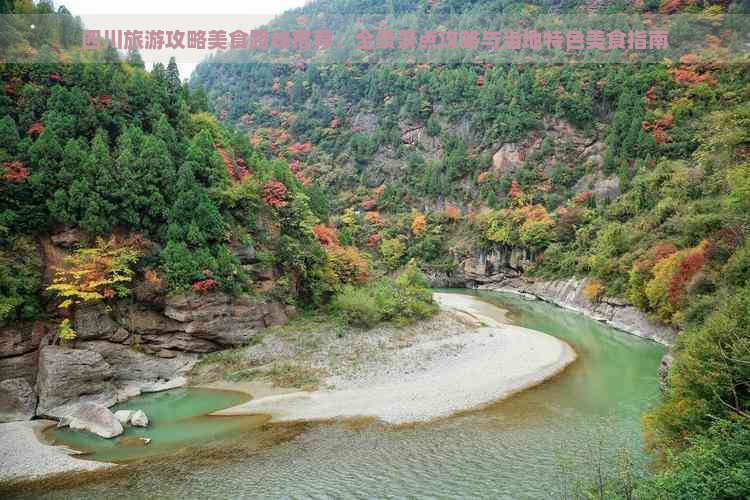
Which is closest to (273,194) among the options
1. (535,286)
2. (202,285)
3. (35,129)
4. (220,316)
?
(202,285)

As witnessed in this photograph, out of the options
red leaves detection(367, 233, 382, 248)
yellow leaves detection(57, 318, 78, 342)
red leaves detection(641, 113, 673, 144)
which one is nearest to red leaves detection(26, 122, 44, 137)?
yellow leaves detection(57, 318, 78, 342)

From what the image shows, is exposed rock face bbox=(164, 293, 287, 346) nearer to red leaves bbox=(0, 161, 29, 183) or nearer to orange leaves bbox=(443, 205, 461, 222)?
red leaves bbox=(0, 161, 29, 183)

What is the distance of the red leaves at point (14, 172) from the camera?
2138 cm

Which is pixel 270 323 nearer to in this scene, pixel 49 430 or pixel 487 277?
pixel 49 430

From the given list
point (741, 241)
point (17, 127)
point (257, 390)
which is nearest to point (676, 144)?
point (741, 241)

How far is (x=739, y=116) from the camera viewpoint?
1112 inches

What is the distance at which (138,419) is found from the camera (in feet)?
59.5

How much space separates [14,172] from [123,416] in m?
13.4

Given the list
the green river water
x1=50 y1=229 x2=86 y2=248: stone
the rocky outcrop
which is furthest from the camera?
the rocky outcrop

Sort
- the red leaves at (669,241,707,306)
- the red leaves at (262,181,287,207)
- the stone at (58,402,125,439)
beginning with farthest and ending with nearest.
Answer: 1. the red leaves at (262,181,287,207)
2. the red leaves at (669,241,707,306)
3. the stone at (58,402,125,439)

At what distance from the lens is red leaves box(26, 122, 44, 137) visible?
23.6 meters

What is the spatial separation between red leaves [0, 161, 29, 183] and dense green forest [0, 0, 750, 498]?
0.29 feet

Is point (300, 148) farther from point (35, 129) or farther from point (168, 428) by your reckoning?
point (168, 428)

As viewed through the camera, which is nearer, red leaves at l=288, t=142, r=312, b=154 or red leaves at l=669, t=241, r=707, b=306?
red leaves at l=669, t=241, r=707, b=306
